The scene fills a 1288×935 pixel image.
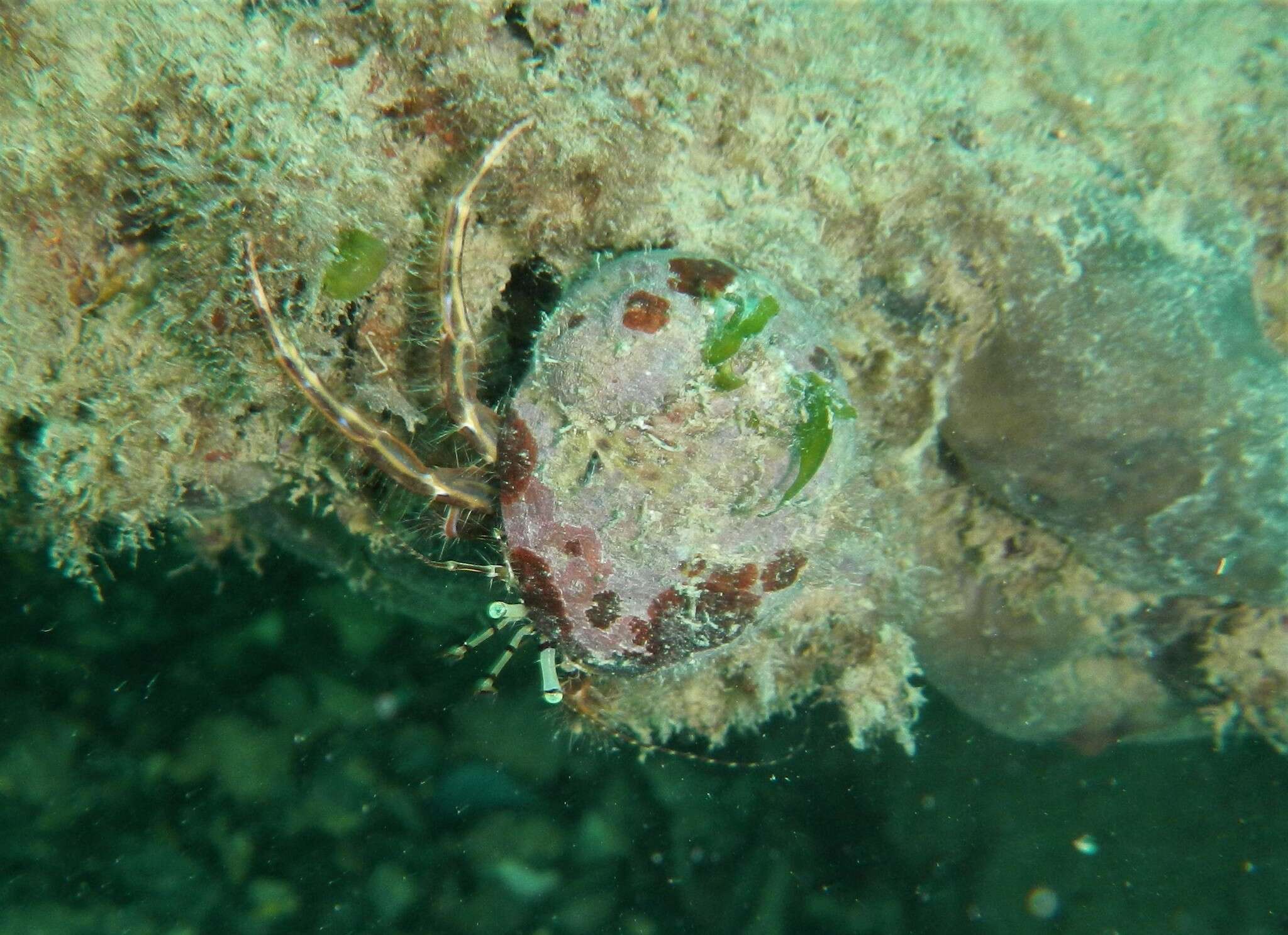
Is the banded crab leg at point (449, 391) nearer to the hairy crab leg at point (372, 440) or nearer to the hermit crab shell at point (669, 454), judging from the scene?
the hairy crab leg at point (372, 440)

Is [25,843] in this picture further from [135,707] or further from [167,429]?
[167,429]

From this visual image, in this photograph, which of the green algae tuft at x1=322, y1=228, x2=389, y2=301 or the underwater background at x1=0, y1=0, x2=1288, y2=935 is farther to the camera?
the green algae tuft at x1=322, y1=228, x2=389, y2=301

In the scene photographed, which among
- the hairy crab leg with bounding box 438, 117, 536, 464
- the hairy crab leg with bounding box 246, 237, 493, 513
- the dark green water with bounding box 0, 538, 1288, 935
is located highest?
the hairy crab leg with bounding box 438, 117, 536, 464

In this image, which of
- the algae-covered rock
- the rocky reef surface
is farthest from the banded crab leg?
the algae-covered rock

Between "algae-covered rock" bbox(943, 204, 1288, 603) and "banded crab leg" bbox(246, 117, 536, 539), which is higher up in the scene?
"algae-covered rock" bbox(943, 204, 1288, 603)

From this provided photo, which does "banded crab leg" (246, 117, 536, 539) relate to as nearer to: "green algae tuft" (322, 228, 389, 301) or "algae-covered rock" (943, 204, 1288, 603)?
"green algae tuft" (322, 228, 389, 301)

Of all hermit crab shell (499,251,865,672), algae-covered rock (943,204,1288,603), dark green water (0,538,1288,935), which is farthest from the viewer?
dark green water (0,538,1288,935)

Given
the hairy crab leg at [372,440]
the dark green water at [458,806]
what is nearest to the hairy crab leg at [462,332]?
the hairy crab leg at [372,440]

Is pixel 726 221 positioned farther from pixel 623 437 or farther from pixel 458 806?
pixel 458 806
